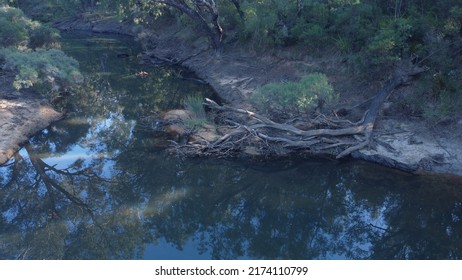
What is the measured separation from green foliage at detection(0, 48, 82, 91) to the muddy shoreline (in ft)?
27.1

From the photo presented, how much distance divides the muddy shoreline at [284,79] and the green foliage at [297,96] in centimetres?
254

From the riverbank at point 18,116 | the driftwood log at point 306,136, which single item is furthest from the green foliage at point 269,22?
the riverbank at point 18,116

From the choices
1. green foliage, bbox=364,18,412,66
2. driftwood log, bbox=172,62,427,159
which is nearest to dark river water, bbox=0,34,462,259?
driftwood log, bbox=172,62,427,159

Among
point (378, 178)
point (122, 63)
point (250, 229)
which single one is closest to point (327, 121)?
point (378, 178)

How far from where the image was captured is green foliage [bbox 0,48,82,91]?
19.6 m

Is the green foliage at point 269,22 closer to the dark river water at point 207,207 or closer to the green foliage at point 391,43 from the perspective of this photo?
the green foliage at point 391,43

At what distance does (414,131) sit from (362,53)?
13.2ft

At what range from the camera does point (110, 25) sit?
50.8 meters

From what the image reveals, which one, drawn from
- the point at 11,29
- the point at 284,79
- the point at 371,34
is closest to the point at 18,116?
the point at 11,29

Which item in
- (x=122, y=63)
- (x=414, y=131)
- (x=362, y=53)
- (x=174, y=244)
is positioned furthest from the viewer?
(x=122, y=63)

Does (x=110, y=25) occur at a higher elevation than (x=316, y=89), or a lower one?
lower

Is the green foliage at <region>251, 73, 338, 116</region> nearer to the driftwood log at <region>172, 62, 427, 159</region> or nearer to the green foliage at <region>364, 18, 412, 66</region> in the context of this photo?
the driftwood log at <region>172, 62, 427, 159</region>

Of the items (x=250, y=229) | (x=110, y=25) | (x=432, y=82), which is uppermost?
(x=432, y=82)

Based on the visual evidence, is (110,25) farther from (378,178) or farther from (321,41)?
(378,178)
